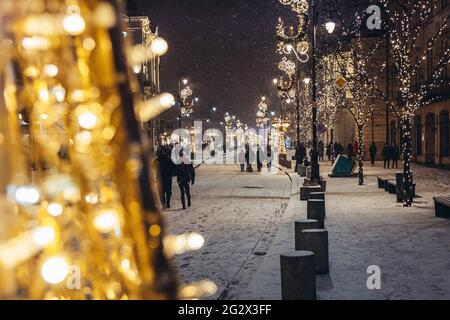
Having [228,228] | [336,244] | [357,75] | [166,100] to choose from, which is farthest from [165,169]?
[357,75]

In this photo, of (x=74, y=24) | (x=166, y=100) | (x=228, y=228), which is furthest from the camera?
(x=228, y=228)

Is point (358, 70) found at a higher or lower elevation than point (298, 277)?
higher

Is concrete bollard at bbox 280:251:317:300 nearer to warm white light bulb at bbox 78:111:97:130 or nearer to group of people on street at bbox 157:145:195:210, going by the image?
warm white light bulb at bbox 78:111:97:130

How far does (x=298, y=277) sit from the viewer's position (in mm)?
5957

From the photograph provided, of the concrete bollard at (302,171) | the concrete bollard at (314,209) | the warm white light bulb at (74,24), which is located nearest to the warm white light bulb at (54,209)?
the warm white light bulb at (74,24)

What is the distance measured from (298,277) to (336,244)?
4104 millimetres

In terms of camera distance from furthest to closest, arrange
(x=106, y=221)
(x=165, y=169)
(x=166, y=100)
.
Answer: (x=165, y=169)
(x=166, y=100)
(x=106, y=221)

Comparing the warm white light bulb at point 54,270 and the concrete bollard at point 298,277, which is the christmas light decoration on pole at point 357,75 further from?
the warm white light bulb at point 54,270

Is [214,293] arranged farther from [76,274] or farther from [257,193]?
[257,193]

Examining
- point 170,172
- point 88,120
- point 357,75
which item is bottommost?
point 170,172

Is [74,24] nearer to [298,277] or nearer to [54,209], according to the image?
[54,209]

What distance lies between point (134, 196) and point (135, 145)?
15cm

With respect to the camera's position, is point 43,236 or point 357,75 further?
point 357,75

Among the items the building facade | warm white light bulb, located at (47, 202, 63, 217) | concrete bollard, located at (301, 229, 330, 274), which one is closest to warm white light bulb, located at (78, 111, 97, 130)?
warm white light bulb, located at (47, 202, 63, 217)
